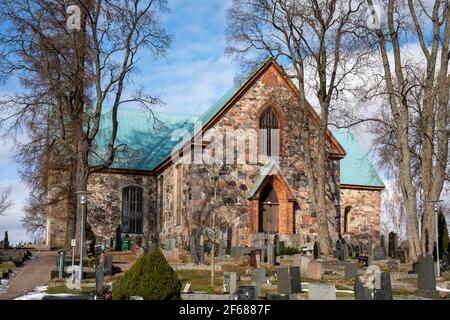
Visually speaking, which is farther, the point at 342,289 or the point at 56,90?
the point at 56,90

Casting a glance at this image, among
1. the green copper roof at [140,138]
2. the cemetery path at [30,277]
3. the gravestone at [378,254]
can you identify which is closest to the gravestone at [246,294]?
the cemetery path at [30,277]

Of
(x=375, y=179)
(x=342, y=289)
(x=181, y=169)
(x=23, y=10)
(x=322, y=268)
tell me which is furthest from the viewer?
(x=375, y=179)

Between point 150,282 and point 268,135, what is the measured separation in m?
16.0

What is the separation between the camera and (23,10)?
76.9ft

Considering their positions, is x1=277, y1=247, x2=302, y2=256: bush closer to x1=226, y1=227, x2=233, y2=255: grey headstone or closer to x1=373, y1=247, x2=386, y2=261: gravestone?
x1=226, y1=227, x2=233, y2=255: grey headstone

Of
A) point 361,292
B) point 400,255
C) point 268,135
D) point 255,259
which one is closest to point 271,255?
point 255,259

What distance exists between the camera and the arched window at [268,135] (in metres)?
27.6

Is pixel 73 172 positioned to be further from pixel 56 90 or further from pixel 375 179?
pixel 375 179

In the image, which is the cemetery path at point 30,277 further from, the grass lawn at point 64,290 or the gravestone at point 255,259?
the gravestone at point 255,259

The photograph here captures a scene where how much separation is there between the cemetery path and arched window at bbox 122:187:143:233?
19.2 feet

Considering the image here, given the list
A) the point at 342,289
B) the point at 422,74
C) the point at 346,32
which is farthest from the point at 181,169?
the point at 342,289

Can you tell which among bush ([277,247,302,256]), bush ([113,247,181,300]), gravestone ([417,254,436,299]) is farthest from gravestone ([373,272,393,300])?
bush ([277,247,302,256])

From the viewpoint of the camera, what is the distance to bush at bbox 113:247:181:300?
Answer: 1242cm
